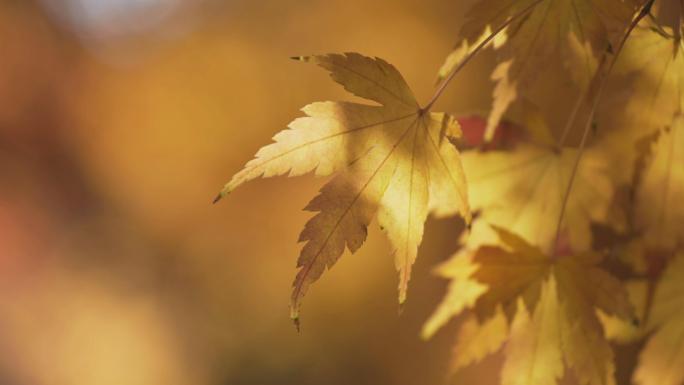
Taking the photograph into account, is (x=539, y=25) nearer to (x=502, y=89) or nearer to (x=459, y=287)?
(x=502, y=89)

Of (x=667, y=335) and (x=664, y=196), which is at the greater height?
(x=664, y=196)

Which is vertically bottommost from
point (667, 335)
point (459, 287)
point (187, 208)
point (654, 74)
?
point (667, 335)

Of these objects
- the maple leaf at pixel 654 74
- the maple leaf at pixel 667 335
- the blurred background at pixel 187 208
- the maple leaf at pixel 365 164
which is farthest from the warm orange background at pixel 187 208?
the maple leaf at pixel 365 164

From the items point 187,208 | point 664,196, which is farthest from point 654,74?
point 187,208

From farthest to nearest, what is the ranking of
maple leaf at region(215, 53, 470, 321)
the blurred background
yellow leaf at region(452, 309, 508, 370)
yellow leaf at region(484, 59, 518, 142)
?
the blurred background
yellow leaf at region(452, 309, 508, 370)
yellow leaf at region(484, 59, 518, 142)
maple leaf at region(215, 53, 470, 321)

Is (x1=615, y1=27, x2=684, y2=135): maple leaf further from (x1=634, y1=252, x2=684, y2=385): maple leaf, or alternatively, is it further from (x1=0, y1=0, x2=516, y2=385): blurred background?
(x1=0, y1=0, x2=516, y2=385): blurred background

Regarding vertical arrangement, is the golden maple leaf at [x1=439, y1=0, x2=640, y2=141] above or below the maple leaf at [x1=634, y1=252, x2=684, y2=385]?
above

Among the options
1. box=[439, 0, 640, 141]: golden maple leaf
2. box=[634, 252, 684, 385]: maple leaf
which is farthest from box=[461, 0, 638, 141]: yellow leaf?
box=[634, 252, 684, 385]: maple leaf
